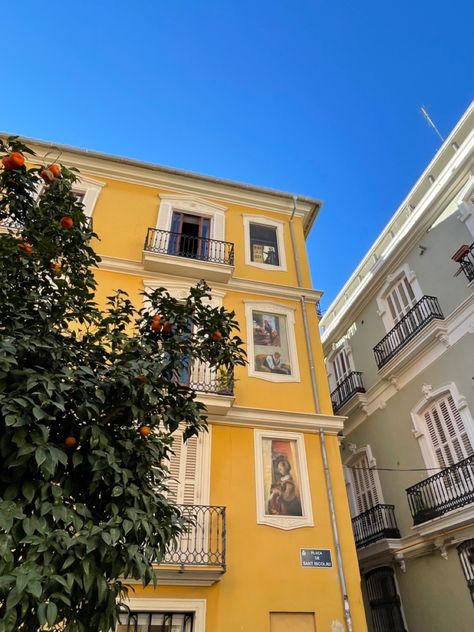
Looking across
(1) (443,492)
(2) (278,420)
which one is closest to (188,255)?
(2) (278,420)

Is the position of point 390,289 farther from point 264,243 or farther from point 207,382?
point 207,382

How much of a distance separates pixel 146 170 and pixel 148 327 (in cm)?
999

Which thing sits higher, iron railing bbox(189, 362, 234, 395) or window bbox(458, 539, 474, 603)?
iron railing bbox(189, 362, 234, 395)

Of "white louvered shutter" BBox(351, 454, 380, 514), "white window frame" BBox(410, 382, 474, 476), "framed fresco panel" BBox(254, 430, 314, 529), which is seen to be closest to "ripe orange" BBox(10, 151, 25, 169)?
"framed fresco panel" BBox(254, 430, 314, 529)

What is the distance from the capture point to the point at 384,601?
1169 centimetres

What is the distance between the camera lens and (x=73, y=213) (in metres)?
4.61

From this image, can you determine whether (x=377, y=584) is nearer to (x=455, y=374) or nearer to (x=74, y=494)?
Answer: (x=455, y=374)

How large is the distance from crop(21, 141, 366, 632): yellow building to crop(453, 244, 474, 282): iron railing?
361 cm

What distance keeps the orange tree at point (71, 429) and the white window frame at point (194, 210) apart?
26.3 feet

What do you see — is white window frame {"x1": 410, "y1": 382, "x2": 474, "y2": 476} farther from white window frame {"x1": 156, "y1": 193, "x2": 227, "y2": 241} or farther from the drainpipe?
white window frame {"x1": 156, "y1": 193, "x2": 227, "y2": 241}

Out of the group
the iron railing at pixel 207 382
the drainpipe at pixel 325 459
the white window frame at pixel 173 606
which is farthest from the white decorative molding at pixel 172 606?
the iron railing at pixel 207 382

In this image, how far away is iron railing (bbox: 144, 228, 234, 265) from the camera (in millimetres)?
11802

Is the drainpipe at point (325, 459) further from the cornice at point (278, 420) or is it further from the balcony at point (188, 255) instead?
the balcony at point (188, 255)


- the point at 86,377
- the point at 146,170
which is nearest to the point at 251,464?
the point at 86,377
